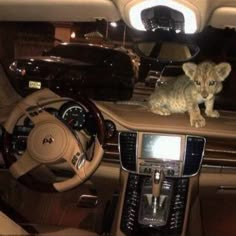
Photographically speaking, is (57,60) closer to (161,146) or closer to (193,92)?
(193,92)

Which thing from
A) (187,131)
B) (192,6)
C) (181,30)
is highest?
(192,6)

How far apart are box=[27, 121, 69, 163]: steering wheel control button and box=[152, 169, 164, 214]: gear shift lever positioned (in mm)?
518

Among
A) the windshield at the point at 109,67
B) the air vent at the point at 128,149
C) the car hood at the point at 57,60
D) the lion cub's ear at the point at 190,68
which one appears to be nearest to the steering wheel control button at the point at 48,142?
the windshield at the point at 109,67

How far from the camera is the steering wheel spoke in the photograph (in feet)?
9.28

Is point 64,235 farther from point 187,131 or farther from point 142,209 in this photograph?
point 187,131

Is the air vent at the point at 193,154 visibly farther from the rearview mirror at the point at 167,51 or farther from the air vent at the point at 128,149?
the rearview mirror at the point at 167,51

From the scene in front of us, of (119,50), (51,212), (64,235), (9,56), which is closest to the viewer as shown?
(64,235)

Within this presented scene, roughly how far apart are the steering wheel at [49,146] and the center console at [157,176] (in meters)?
0.32

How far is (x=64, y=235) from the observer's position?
2.51 metres

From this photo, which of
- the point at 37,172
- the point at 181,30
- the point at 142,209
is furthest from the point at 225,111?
the point at 181,30

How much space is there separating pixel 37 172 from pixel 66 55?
2267 mm

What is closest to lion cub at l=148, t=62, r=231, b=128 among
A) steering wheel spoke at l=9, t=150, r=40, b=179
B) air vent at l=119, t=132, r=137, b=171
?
air vent at l=119, t=132, r=137, b=171

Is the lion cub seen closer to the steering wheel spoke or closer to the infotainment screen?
the infotainment screen

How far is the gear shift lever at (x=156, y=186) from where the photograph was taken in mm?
2906
